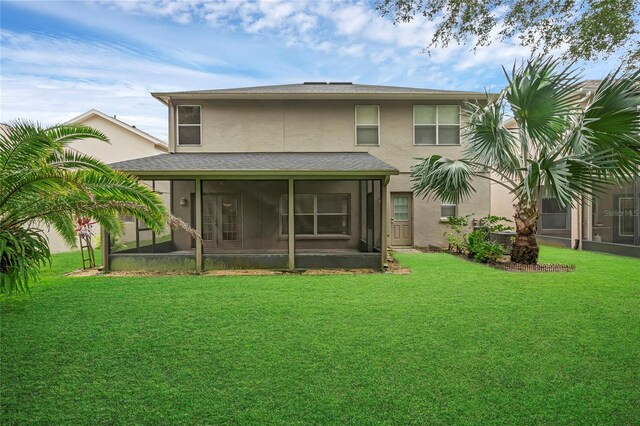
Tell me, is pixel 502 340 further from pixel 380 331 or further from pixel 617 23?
pixel 617 23

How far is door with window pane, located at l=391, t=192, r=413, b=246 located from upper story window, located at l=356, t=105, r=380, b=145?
2143mm

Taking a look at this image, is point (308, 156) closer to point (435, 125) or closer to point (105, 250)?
point (435, 125)

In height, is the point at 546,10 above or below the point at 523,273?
above

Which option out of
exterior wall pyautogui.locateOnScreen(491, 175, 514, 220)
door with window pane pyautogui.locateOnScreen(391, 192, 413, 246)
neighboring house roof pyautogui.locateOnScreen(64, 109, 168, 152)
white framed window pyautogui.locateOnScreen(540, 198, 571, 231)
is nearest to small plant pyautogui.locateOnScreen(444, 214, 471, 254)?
door with window pane pyautogui.locateOnScreen(391, 192, 413, 246)

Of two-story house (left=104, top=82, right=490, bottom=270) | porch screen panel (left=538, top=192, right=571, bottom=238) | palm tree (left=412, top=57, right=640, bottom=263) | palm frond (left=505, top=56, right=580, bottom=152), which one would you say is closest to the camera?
palm tree (left=412, top=57, right=640, bottom=263)

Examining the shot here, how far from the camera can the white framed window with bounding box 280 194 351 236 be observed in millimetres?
12844

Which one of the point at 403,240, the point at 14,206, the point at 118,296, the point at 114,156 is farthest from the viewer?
the point at 114,156

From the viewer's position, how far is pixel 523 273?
934 cm

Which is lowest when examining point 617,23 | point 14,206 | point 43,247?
point 43,247

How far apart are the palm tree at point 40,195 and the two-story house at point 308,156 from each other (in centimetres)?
541

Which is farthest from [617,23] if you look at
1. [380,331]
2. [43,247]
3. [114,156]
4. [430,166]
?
[114,156]

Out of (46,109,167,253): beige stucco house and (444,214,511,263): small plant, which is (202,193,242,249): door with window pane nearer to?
(444,214,511,263): small plant

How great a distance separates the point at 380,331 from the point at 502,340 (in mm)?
1489

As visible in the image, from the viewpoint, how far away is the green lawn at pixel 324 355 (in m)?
3.27
